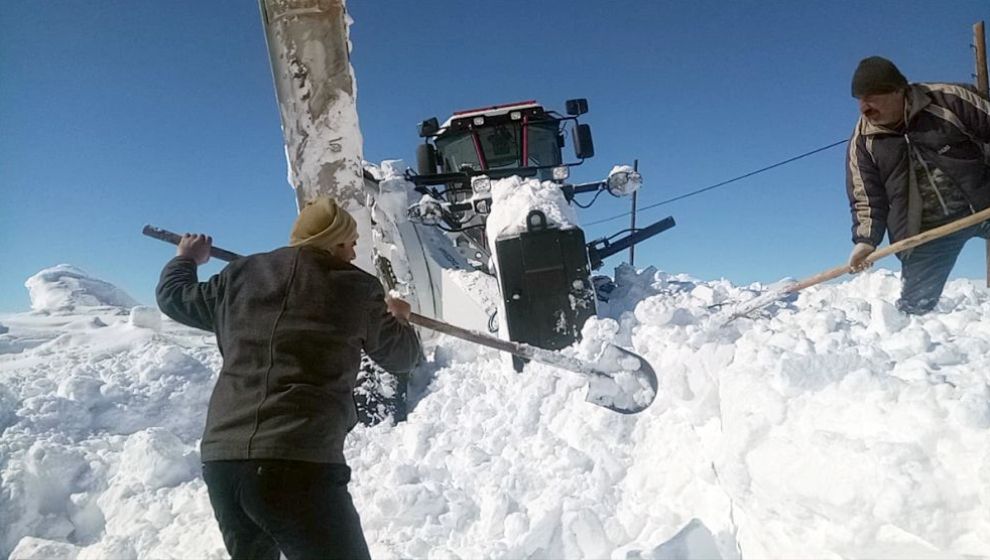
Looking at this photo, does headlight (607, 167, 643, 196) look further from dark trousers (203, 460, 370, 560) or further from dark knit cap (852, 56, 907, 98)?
dark trousers (203, 460, 370, 560)

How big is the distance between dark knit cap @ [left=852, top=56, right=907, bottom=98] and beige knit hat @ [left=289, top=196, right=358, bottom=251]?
10.1 feet

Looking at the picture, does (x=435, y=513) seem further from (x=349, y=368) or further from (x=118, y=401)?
(x=118, y=401)

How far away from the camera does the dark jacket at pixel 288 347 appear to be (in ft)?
5.23

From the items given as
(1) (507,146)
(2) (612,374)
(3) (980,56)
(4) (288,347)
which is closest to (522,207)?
(2) (612,374)

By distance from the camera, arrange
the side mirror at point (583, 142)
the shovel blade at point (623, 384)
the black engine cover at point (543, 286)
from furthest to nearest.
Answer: the side mirror at point (583, 142) < the black engine cover at point (543, 286) < the shovel blade at point (623, 384)

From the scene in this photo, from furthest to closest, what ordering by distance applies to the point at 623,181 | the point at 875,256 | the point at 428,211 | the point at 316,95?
the point at 623,181
the point at 428,211
the point at 316,95
the point at 875,256

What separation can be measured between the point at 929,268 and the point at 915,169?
651mm

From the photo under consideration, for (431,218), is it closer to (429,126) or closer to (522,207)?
(522,207)

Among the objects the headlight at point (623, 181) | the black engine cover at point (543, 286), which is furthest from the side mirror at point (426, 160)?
the black engine cover at point (543, 286)

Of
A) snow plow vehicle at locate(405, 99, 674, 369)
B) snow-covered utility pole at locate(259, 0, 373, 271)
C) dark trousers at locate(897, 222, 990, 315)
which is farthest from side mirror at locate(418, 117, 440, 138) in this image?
A: dark trousers at locate(897, 222, 990, 315)

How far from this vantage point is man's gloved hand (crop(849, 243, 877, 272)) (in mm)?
3518

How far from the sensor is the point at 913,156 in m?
3.43

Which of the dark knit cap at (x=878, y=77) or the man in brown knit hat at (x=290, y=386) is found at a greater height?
the dark knit cap at (x=878, y=77)

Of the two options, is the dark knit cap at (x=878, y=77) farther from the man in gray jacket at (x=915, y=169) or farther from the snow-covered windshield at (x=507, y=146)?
the snow-covered windshield at (x=507, y=146)
